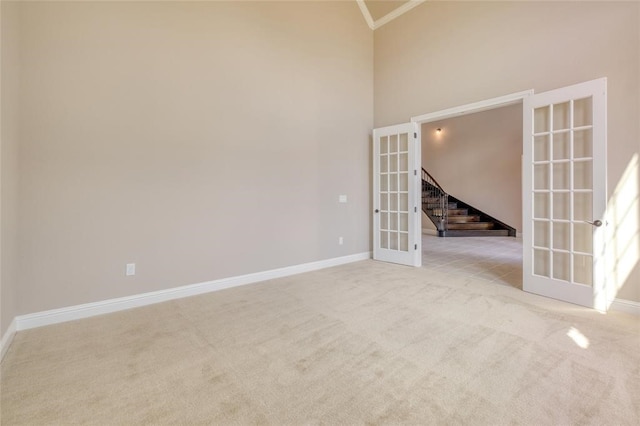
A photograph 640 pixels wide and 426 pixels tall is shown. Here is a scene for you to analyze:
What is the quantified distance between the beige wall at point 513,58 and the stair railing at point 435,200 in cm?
441

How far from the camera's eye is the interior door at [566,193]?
9.20ft

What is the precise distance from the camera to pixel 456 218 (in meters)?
8.60

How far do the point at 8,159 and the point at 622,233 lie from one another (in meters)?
5.52

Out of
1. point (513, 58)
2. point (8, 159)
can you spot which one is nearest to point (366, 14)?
point (513, 58)

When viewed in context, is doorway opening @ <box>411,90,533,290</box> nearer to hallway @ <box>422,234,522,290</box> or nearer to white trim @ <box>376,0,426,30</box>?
hallway @ <box>422,234,522,290</box>

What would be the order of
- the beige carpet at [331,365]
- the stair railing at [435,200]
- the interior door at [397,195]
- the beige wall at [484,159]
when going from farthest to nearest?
1. the stair railing at [435,200]
2. the beige wall at [484,159]
3. the interior door at [397,195]
4. the beige carpet at [331,365]

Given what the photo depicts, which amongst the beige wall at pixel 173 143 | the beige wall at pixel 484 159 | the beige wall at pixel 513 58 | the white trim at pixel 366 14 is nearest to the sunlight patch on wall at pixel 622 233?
the beige wall at pixel 513 58

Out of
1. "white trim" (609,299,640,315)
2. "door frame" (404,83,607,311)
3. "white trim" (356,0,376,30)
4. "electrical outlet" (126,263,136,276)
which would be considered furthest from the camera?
"white trim" (356,0,376,30)

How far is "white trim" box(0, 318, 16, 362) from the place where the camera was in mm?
2027

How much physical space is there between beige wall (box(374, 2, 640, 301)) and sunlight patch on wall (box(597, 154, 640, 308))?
17 millimetres

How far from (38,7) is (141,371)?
318 centimetres

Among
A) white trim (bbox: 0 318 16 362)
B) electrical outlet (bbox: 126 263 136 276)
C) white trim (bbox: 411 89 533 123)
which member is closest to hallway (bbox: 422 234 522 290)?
white trim (bbox: 411 89 533 123)

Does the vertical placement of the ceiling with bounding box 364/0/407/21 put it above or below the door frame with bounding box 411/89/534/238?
above

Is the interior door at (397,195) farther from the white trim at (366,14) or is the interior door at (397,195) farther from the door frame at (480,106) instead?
the white trim at (366,14)
